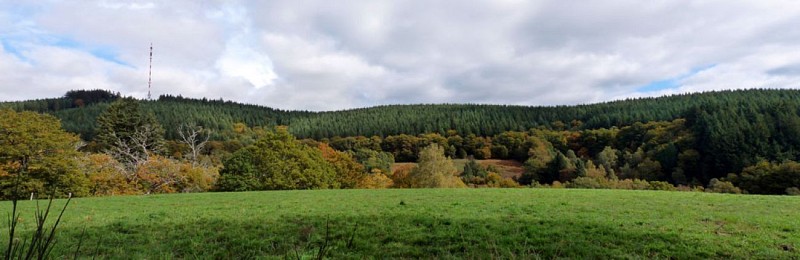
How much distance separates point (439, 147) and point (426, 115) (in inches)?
4512

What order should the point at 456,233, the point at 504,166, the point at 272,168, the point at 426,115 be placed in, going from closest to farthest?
1. the point at 456,233
2. the point at 272,168
3. the point at 504,166
4. the point at 426,115

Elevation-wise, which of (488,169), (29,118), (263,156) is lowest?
(488,169)

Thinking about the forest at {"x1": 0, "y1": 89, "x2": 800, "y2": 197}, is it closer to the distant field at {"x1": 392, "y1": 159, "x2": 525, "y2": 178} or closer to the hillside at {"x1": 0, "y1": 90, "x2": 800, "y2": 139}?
the hillside at {"x1": 0, "y1": 90, "x2": 800, "y2": 139}

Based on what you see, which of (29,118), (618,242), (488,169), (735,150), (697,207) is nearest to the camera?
(618,242)

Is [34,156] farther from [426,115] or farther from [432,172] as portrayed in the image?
[426,115]

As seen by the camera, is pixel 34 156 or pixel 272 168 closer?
pixel 34 156

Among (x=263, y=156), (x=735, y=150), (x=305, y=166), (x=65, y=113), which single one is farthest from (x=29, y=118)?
(x=65, y=113)

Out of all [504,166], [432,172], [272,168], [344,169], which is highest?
[272,168]

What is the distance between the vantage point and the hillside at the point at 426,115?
409 ft

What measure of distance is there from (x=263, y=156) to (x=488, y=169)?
205 ft

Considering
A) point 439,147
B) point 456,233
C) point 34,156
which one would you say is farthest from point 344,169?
point 456,233

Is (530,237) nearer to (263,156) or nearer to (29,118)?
(263,156)

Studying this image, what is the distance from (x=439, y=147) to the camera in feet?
194

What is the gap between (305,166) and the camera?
41.2 m
